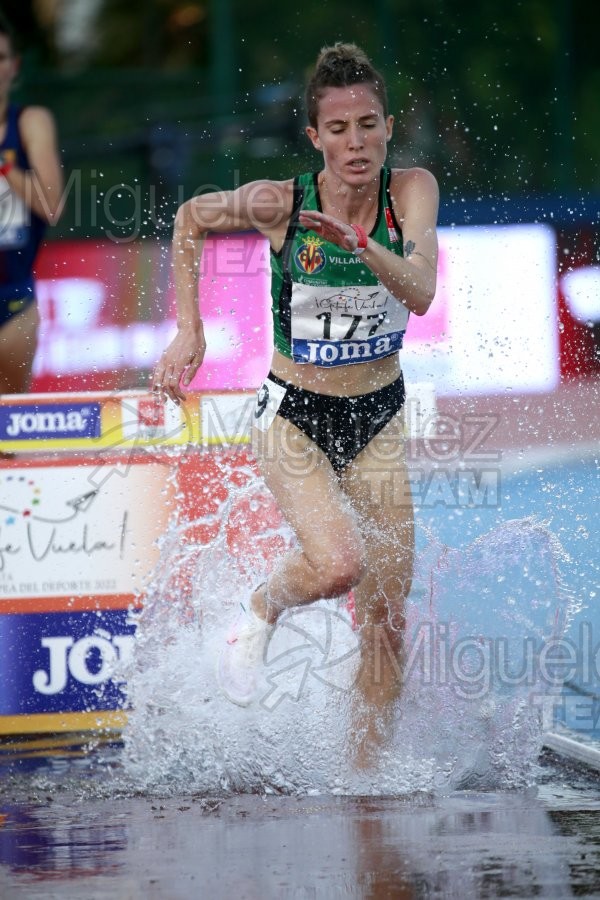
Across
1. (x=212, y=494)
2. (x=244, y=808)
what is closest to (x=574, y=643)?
(x=212, y=494)

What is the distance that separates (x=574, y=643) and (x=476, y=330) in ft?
8.83

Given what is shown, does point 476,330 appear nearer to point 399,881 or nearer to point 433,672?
point 433,672

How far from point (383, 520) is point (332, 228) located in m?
1.14

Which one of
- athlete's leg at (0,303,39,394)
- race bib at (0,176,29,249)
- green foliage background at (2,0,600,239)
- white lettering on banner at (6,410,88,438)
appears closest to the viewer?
white lettering on banner at (6,410,88,438)

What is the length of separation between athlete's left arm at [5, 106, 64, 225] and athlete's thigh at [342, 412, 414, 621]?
3.05 metres

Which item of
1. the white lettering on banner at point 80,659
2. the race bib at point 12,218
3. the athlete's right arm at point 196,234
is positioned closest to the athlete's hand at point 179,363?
the athlete's right arm at point 196,234

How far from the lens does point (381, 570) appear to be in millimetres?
4539

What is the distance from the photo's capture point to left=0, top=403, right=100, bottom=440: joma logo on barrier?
17.7ft

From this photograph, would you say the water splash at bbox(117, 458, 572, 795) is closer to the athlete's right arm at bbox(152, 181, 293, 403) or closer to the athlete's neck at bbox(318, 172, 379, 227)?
the athlete's right arm at bbox(152, 181, 293, 403)

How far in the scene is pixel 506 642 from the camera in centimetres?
517

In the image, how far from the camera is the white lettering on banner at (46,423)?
213 inches

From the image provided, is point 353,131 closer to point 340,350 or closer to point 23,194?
point 340,350

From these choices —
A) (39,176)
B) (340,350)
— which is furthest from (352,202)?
(39,176)

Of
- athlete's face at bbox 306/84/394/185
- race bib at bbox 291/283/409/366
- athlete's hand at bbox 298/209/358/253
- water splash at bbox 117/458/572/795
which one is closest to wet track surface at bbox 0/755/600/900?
water splash at bbox 117/458/572/795
